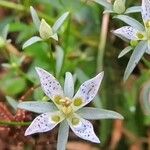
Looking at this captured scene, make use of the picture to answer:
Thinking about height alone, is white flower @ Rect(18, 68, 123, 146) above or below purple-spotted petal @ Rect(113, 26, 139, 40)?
below

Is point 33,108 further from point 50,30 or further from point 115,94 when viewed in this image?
point 115,94

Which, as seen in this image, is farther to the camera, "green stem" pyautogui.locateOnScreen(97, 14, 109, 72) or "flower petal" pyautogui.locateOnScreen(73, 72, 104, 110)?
"green stem" pyautogui.locateOnScreen(97, 14, 109, 72)

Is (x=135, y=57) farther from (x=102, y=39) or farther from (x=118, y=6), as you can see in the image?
(x=102, y=39)

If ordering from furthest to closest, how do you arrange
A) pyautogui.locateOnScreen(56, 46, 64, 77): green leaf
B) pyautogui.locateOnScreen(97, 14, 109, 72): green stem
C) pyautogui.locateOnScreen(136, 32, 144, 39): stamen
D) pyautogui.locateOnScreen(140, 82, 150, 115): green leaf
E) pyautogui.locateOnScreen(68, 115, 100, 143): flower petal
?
pyautogui.locateOnScreen(97, 14, 109, 72): green stem < pyautogui.locateOnScreen(140, 82, 150, 115): green leaf < pyautogui.locateOnScreen(56, 46, 64, 77): green leaf < pyautogui.locateOnScreen(136, 32, 144, 39): stamen < pyautogui.locateOnScreen(68, 115, 100, 143): flower petal

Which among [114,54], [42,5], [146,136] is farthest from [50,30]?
[42,5]

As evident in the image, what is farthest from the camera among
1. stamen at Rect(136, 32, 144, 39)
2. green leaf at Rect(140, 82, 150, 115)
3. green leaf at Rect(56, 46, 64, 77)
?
green leaf at Rect(140, 82, 150, 115)

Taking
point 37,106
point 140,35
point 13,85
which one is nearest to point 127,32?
point 140,35

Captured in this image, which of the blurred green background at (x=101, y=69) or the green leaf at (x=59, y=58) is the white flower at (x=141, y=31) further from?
the blurred green background at (x=101, y=69)

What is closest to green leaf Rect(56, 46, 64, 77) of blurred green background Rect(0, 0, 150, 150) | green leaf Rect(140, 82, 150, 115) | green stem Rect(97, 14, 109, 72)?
blurred green background Rect(0, 0, 150, 150)

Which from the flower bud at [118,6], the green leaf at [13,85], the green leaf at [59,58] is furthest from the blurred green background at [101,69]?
the flower bud at [118,6]

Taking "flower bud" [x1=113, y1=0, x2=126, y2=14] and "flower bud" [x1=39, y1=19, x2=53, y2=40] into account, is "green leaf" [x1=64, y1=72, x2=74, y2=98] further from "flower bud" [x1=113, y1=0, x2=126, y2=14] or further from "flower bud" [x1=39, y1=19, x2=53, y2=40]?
"flower bud" [x1=113, y1=0, x2=126, y2=14]
